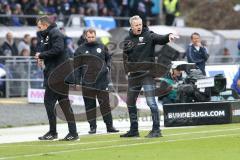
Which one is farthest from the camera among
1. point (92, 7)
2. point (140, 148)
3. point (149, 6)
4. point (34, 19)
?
point (149, 6)

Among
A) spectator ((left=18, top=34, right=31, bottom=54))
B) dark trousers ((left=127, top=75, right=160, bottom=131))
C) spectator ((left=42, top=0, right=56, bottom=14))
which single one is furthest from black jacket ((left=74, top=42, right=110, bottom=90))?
spectator ((left=42, top=0, right=56, bottom=14))

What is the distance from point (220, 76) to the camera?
19.7 meters

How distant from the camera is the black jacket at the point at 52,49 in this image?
603 inches

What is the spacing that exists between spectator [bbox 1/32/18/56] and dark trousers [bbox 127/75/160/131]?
1167cm

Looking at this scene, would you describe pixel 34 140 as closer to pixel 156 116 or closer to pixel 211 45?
pixel 156 116

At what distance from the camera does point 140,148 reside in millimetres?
13688

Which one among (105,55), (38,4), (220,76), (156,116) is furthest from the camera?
(38,4)

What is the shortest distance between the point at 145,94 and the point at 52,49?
1.86 metres

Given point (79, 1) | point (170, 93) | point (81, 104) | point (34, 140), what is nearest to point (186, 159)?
point (34, 140)

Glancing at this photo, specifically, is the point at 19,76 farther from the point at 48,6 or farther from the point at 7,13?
the point at 48,6

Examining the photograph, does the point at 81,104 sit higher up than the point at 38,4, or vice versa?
the point at 38,4

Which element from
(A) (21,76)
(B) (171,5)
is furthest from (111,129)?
(B) (171,5)

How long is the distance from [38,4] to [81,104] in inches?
341

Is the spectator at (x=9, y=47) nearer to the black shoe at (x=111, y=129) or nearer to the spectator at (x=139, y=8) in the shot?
the spectator at (x=139, y=8)
